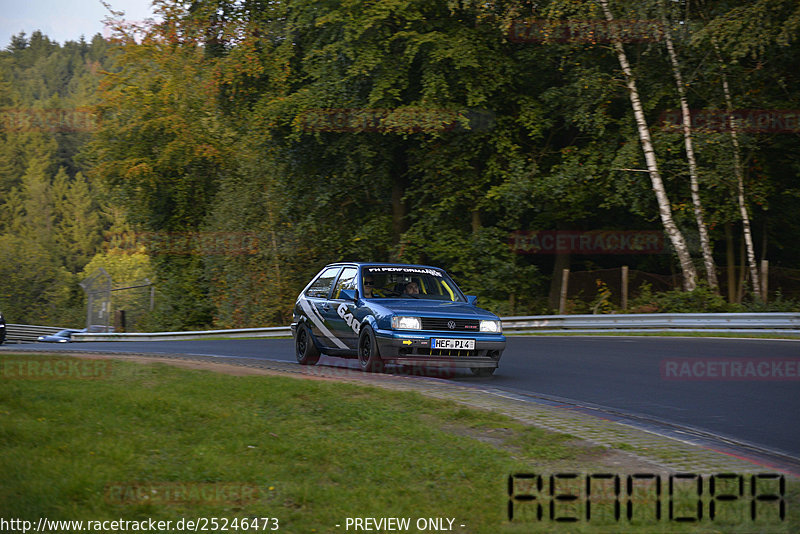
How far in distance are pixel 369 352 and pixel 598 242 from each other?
18452 mm

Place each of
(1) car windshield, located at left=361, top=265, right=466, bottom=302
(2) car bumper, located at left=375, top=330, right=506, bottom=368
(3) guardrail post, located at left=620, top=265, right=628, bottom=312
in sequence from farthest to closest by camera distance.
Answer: (3) guardrail post, located at left=620, top=265, right=628, bottom=312
(1) car windshield, located at left=361, top=265, right=466, bottom=302
(2) car bumper, located at left=375, top=330, right=506, bottom=368

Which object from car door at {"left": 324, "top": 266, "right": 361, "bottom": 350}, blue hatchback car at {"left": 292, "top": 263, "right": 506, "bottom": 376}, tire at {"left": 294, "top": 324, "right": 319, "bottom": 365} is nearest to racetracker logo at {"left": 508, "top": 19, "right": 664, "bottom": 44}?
blue hatchback car at {"left": 292, "top": 263, "right": 506, "bottom": 376}

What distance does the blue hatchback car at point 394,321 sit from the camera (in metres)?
12.1

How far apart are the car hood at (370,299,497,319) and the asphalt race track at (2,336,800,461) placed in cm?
95

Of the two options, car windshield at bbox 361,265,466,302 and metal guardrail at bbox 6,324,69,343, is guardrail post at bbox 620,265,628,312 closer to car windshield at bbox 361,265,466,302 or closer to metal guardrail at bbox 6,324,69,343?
car windshield at bbox 361,265,466,302

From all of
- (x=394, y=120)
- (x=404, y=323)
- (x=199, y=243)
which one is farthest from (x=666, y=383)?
(x=199, y=243)

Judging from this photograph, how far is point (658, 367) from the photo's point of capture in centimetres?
1350

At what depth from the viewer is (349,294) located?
43.5 ft

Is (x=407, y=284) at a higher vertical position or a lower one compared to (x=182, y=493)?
higher

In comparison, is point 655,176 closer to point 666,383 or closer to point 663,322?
point 663,322

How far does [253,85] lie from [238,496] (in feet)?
89.3

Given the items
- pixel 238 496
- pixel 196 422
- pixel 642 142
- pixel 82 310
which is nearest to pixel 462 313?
pixel 196 422

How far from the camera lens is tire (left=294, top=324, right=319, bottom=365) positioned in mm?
14500

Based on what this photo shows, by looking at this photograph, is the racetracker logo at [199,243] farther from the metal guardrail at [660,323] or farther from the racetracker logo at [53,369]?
the racetracker logo at [53,369]
